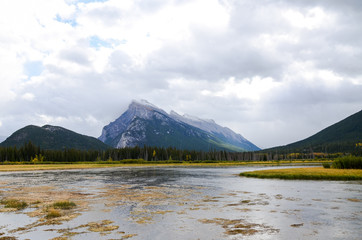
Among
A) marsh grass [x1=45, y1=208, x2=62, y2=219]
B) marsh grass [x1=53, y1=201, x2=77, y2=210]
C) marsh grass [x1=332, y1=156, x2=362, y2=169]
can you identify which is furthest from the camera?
marsh grass [x1=332, y1=156, x2=362, y2=169]

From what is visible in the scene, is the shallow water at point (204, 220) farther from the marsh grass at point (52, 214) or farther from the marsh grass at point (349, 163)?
the marsh grass at point (349, 163)

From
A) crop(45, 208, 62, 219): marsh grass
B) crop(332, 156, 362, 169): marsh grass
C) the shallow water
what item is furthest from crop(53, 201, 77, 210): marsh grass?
crop(332, 156, 362, 169): marsh grass

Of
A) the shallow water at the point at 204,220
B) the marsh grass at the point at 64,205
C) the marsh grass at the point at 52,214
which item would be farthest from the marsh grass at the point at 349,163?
the marsh grass at the point at 52,214

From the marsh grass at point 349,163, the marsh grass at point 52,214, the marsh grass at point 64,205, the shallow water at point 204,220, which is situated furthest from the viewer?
the marsh grass at point 349,163

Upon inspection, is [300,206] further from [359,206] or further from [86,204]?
[86,204]

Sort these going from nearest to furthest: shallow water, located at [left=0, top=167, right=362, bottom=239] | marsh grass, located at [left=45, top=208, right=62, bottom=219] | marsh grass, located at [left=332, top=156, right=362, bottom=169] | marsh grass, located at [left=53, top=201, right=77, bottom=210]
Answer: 1. shallow water, located at [left=0, top=167, right=362, bottom=239]
2. marsh grass, located at [left=45, top=208, right=62, bottom=219]
3. marsh grass, located at [left=53, top=201, right=77, bottom=210]
4. marsh grass, located at [left=332, top=156, right=362, bottom=169]

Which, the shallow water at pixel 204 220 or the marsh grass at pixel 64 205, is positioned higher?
the marsh grass at pixel 64 205

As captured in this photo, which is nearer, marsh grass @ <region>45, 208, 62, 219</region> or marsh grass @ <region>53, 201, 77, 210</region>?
marsh grass @ <region>45, 208, 62, 219</region>

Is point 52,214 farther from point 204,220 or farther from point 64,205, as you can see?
point 204,220

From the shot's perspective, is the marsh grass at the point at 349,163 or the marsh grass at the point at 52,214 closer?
the marsh grass at the point at 52,214

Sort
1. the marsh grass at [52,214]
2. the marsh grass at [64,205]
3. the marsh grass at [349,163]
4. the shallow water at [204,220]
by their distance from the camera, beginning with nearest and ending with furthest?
the shallow water at [204,220] < the marsh grass at [52,214] < the marsh grass at [64,205] < the marsh grass at [349,163]

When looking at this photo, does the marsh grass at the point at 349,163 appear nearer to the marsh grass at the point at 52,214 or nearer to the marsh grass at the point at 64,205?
the marsh grass at the point at 64,205

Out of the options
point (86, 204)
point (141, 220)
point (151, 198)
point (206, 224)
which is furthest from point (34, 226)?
point (151, 198)

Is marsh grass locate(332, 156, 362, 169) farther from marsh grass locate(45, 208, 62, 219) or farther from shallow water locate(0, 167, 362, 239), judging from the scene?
marsh grass locate(45, 208, 62, 219)
